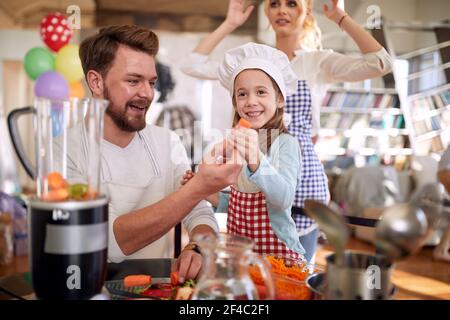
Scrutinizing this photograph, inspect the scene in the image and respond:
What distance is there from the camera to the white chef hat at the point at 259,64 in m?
0.95

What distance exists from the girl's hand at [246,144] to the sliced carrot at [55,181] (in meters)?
0.28

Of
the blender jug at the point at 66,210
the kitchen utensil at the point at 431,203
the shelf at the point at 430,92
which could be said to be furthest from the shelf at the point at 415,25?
the blender jug at the point at 66,210

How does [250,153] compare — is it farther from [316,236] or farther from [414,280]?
[414,280]

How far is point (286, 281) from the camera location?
2.38 ft

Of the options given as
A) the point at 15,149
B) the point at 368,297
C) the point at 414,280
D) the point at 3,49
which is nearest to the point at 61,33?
the point at 3,49

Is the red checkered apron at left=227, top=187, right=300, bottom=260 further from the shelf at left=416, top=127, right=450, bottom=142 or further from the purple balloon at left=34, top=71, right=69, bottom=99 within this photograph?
the purple balloon at left=34, top=71, right=69, bottom=99

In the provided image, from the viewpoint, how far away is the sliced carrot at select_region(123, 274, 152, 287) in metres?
0.79

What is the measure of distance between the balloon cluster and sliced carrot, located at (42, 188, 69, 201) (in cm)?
48

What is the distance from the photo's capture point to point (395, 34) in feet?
3.48

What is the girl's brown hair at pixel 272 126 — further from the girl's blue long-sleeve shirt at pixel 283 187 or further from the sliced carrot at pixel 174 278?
the sliced carrot at pixel 174 278

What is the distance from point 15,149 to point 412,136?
844 mm

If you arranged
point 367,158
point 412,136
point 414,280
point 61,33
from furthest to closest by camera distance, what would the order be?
point 414,280 < point 367,158 < point 61,33 < point 412,136

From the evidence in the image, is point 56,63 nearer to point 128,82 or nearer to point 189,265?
point 128,82

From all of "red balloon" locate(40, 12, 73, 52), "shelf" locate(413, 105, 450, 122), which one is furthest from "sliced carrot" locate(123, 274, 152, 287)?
"shelf" locate(413, 105, 450, 122)
